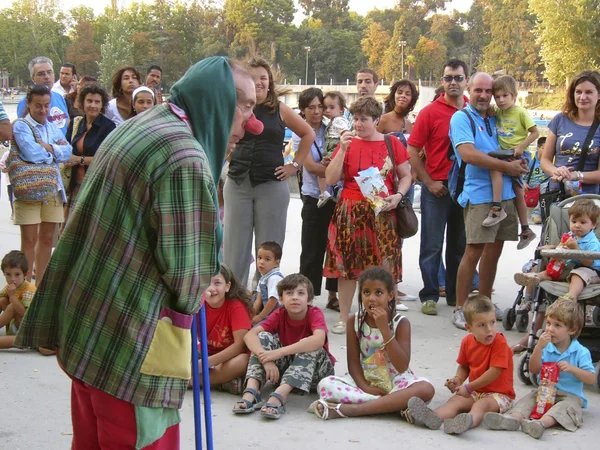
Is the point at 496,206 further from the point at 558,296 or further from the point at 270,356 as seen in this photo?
the point at 270,356

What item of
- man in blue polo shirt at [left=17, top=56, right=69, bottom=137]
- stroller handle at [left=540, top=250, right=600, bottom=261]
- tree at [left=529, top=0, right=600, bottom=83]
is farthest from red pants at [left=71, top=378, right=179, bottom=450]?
tree at [left=529, top=0, right=600, bottom=83]

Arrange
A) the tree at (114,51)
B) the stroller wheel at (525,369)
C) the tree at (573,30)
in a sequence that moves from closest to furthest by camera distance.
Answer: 1. the stroller wheel at (525,369)
2. the tree at (573,30)
3. the tree at (114,51)

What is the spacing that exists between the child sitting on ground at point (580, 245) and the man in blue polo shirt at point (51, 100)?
182 inches

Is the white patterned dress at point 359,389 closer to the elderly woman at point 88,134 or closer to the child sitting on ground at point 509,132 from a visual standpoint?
the child sitting on ground at point 509,132

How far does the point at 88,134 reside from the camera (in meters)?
6.92

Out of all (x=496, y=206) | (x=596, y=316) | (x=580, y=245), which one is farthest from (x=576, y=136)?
(x=596, y=316)

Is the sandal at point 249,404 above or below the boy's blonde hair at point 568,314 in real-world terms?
below

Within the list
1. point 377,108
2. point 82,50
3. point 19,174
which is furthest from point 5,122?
point 82,50

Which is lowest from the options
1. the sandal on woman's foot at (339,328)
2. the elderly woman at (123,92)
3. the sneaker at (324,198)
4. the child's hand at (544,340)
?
the sandal on woman's foot at (339,328)

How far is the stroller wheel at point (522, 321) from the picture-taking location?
6.25m

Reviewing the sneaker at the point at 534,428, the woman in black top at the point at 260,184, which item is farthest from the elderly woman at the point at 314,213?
the sneaker at the point at 534,428

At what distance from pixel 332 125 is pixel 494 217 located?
1669mm

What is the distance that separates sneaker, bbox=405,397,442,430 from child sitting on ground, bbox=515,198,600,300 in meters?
1.36

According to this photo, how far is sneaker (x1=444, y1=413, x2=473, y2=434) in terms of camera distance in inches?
165
